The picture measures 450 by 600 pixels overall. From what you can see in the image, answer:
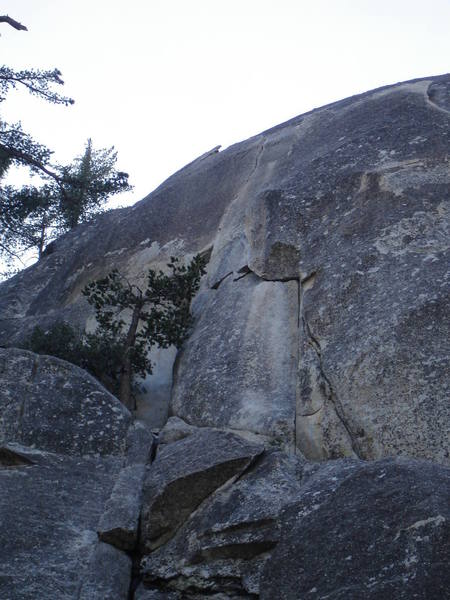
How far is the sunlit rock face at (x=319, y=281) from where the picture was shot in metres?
9.84

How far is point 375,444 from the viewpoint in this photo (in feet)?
30.9

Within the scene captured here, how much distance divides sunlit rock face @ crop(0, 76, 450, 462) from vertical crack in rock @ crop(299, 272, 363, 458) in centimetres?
2

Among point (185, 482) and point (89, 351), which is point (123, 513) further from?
point (89, 351)

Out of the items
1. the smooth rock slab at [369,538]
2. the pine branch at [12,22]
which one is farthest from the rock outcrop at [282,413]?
the pine branch at [12,22]

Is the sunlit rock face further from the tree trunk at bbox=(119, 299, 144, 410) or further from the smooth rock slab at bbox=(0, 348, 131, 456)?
the smooth rock slab at bbox=(0, 348, 131, 456)

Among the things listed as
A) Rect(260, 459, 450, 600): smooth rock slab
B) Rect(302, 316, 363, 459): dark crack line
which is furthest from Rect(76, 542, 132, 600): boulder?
Rect(302, 316, 363, 459): dark crack line

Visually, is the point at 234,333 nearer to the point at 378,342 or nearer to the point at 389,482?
the point at 378,342

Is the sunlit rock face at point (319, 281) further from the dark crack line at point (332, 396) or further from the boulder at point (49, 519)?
the boulder at point (49, 519)

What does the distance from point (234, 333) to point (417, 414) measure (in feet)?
11.8

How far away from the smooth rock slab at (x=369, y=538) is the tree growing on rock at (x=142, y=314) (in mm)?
5437

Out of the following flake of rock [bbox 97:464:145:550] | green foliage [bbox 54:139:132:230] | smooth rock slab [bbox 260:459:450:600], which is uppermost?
green foliage [bbox 54:139:132:230]

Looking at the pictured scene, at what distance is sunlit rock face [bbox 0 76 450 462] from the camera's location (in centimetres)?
984

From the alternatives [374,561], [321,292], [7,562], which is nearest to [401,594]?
[374,561]

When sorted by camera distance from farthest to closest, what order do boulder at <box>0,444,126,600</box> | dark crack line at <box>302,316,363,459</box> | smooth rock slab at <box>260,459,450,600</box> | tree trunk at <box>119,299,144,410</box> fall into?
1. tree trunk at <box>119,299,144,410</box>
2. dark crack line at <box>302,316,363,459</box>
3. boulder at <box>0,444,126,600</box>
4. smooth rock slab at <box>260,459,450,600</box>
